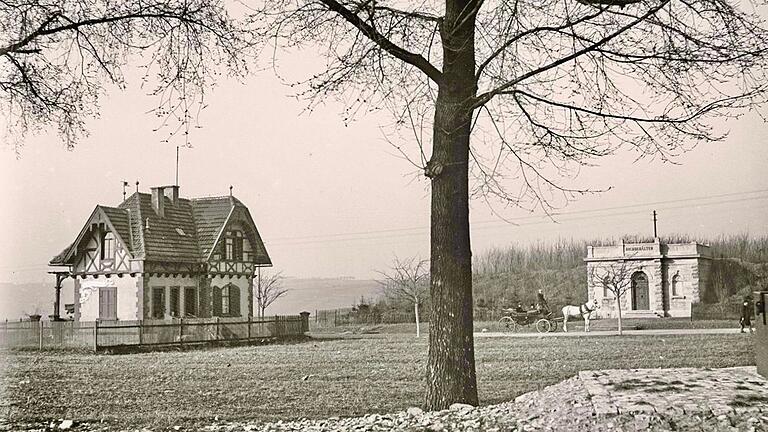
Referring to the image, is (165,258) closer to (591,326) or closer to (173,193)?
(173,193)

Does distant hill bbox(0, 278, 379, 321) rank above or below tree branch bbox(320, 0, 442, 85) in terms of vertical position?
below

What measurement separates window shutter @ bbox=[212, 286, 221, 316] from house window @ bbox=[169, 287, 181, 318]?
208 mm

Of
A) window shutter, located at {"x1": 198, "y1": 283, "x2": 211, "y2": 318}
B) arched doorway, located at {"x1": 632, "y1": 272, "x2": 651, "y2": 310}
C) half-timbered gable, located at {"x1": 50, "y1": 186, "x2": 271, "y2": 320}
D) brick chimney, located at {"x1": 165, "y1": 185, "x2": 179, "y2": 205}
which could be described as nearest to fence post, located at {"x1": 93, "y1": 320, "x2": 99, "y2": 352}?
half-timbered gable, located at {"x1": 50, "y1": 186, "x2": 271, "y2": 320}

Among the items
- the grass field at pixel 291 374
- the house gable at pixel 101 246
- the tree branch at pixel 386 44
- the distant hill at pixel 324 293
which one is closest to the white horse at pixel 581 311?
the grass field at pixel 291 374

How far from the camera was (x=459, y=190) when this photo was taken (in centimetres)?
441

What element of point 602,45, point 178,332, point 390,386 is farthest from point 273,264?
point 602,45

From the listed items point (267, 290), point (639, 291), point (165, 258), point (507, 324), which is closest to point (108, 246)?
point (165, 258)

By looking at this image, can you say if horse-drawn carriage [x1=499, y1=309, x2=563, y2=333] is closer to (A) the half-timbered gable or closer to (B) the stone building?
(B) the stone building

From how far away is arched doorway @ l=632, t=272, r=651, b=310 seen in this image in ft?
16.4

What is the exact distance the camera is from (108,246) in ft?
14.9

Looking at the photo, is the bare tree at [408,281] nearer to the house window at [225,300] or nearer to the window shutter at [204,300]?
the house window at [225,300]

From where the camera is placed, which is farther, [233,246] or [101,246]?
[233,246]

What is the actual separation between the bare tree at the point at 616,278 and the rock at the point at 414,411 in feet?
4.90

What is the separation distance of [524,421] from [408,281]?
1.29 metres
